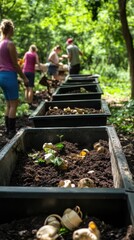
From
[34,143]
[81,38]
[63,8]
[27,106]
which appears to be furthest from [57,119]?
[81,38]

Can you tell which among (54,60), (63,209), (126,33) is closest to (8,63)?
(63,209)

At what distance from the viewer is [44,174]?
291cm

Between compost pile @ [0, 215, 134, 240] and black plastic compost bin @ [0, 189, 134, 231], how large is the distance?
0.14 feet

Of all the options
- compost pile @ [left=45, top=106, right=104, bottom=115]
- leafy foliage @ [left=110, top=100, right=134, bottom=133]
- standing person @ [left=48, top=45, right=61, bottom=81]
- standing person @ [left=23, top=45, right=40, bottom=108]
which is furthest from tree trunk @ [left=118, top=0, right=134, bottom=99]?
compost pile @ [left=45, top=106, right=104, bottom=115]

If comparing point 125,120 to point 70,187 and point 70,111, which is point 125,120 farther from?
point 70,187

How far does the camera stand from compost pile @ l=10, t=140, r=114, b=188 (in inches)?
108

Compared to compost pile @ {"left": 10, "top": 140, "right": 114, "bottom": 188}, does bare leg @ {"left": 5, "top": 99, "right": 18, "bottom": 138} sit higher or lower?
lower

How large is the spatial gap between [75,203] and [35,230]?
0.26m

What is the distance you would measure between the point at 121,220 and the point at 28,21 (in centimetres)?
2853

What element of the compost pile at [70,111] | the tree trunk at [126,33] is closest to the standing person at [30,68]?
the tree trunk at [126,33]

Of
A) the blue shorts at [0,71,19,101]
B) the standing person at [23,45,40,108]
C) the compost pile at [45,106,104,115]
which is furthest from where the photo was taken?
the standing person at [23,45,40,108]

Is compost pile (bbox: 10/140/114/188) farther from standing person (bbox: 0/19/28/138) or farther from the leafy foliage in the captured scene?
the leafy foliage

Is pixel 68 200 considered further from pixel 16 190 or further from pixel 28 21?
pixel 28 21

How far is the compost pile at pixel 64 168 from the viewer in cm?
275
